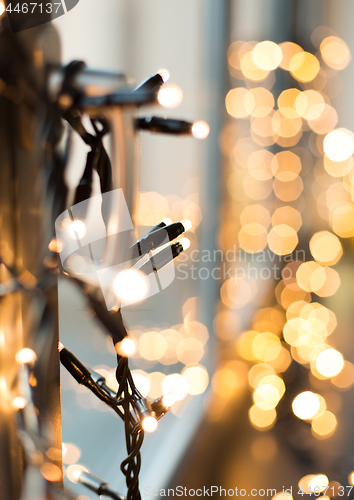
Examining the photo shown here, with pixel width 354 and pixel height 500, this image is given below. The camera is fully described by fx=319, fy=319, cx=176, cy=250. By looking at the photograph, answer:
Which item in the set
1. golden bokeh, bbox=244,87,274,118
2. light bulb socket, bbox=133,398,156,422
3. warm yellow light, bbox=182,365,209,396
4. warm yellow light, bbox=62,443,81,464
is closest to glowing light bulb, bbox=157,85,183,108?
light bulb socket, bbox=133,398,156,422

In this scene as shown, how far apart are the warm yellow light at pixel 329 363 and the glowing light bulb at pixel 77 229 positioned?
1.18 m

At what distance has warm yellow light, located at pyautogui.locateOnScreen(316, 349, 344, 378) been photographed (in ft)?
3.79

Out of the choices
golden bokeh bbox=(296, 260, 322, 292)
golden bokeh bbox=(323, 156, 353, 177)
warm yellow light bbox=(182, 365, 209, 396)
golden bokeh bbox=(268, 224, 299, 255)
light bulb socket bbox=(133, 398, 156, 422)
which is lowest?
warm yellow light bbox=(182, 365, 209, 396)

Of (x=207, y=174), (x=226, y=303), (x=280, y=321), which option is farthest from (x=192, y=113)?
(x=280, y=321)

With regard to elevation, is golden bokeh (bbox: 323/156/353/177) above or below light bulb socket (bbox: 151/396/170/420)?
above

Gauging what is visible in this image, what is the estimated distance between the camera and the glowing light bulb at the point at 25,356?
23cm

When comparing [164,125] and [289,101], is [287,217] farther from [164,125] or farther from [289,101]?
[164,125]

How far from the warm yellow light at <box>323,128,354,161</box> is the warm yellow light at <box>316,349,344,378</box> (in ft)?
3.23

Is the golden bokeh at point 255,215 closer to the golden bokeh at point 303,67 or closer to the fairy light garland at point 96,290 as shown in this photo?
the golden bokeh at point 303,67

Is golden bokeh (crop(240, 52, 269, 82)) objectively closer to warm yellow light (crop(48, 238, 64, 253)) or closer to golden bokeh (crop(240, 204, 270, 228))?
golden bokeh (crop(240, 204, 270, 228))

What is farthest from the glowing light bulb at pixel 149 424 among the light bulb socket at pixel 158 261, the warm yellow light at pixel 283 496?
the warm yellow light at pixel 283 496

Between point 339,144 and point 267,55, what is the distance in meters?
0.59

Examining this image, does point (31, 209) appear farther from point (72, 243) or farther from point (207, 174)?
point (207, 174)

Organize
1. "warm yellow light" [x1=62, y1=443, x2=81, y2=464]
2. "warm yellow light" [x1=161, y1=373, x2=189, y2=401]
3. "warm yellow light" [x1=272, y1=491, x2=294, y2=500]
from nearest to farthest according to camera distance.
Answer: "warm yellow light" [x1=62, y1=443, x2=81, y2=464]
"warm yellow light" [x1=272, y1=491, x2=294, y2=500]
"warm yellow light" [x1=161, y1=373, x2=189, y2=401]
